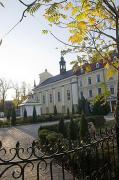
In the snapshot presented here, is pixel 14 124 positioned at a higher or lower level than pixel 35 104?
lower

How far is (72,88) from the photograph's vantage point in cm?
5644

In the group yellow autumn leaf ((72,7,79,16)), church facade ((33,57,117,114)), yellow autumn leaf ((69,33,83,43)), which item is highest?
church facade ((33,57,117,114))

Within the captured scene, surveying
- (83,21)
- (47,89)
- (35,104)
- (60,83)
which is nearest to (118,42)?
(83,21)

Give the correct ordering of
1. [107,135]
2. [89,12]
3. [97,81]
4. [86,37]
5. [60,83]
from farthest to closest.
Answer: [60,83], [97,81], [86,37], [89,12], [107,135]

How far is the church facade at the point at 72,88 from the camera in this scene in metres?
49.2

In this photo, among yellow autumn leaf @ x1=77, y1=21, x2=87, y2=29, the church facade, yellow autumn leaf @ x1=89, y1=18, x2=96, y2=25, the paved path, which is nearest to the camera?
yellow autumn leaf @ x1=89, y1=18, x2=96, y2=25

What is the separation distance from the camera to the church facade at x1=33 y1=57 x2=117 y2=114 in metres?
49.2

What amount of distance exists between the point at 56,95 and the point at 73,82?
8.07 m

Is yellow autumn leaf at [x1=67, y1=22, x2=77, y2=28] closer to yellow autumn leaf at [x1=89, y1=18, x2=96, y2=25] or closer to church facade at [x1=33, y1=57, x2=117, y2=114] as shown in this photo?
yellow autumn leaf at [x1=89, y1=18, x2=96, y2=25]

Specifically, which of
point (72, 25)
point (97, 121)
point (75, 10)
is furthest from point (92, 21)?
point (97, 121)

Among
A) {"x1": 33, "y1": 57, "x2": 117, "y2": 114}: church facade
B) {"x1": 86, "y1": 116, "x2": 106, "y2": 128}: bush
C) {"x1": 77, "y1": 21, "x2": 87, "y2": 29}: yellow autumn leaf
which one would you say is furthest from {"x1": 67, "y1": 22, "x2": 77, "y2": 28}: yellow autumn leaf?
{"x1": 33, "y1": 57, "x2": 117, "y2": 114}: church facade

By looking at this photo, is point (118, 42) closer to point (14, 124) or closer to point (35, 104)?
point (14, 124)

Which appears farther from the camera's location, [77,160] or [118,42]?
[77,160]

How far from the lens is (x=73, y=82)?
184ft
